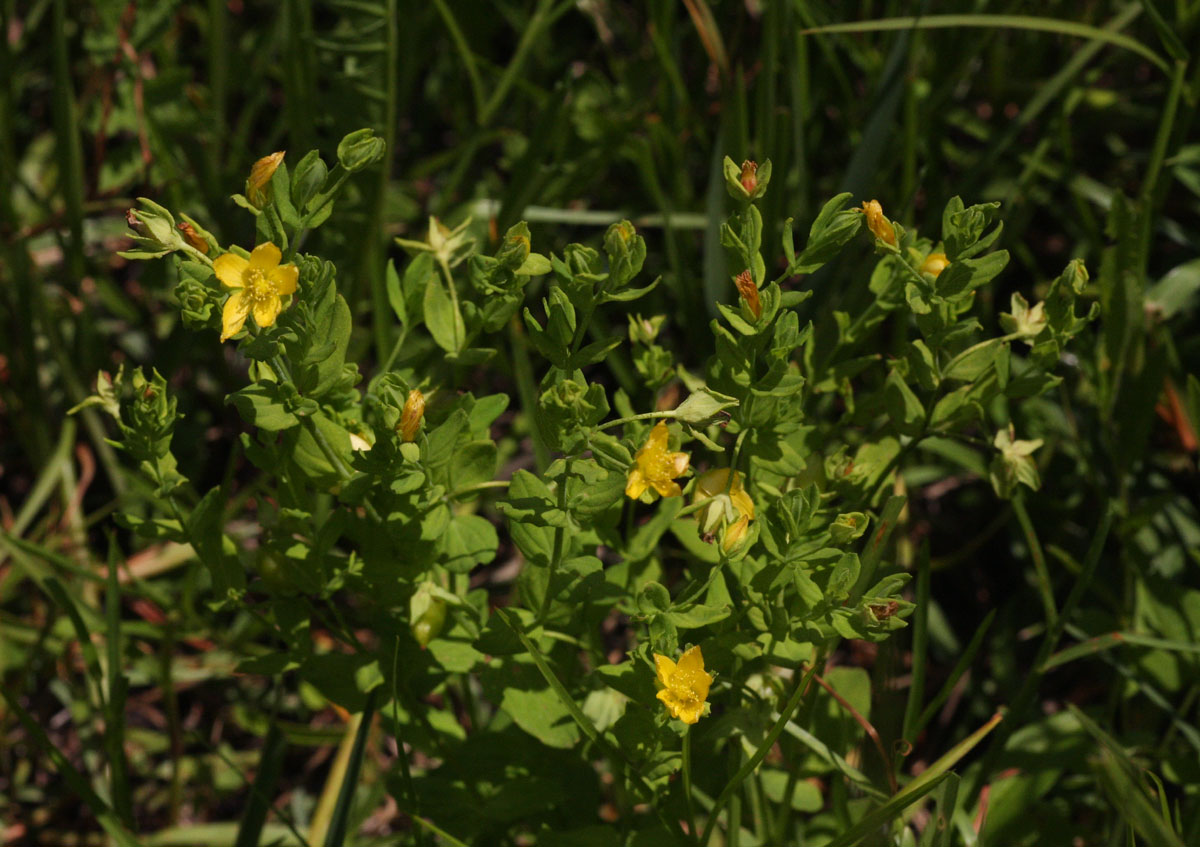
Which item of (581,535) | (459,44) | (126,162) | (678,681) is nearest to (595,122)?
(459,44)

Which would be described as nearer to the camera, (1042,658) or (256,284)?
(256,284)

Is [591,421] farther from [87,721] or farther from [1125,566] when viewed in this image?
[87,721]

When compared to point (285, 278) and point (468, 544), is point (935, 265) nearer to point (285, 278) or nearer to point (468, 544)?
point (468, 544)

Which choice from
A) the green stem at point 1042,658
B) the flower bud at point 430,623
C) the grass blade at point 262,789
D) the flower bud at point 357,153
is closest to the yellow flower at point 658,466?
the flower bud at point 430,623

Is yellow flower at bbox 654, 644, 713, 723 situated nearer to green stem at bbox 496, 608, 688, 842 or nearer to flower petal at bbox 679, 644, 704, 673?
flower petal at bbox 679, 644, 704, 673

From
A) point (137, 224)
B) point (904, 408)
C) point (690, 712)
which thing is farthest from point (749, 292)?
point (137, 224)

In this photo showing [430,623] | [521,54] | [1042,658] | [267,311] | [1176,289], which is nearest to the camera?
[267,311]
